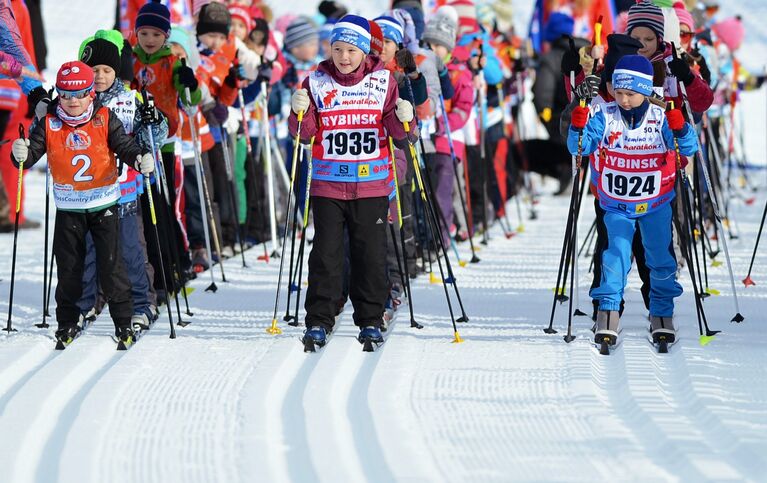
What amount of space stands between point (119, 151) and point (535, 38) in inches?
454

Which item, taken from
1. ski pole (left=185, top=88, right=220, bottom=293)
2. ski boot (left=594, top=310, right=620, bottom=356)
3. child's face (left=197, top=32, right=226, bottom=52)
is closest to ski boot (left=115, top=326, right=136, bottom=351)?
ski pole (left=185, top=88, right=220, bottom=293)

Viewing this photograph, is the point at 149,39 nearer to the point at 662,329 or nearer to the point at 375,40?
the point at 375,40

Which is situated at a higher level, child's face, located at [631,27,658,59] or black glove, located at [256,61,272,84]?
child's face, located at [631,27,658,59]

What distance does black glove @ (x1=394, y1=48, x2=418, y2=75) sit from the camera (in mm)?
7820

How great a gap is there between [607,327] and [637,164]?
83cm

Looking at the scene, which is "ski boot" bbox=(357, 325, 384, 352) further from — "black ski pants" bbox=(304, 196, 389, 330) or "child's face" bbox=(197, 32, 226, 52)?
"child's face" bbox=(197, 32, 226, 52)

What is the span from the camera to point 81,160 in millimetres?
7148

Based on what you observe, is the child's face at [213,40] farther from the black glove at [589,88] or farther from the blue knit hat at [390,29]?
the black glove at [589,88]

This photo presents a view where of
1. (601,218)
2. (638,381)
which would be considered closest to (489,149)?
(601,218)

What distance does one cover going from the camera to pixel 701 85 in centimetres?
770

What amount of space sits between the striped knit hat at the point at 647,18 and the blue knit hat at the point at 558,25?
7728 millimetres

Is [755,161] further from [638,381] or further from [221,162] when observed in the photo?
[638,381]

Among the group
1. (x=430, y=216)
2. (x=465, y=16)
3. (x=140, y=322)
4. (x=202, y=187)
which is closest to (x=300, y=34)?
(x=465, y=16)

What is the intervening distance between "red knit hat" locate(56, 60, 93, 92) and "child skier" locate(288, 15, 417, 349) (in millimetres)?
1045
